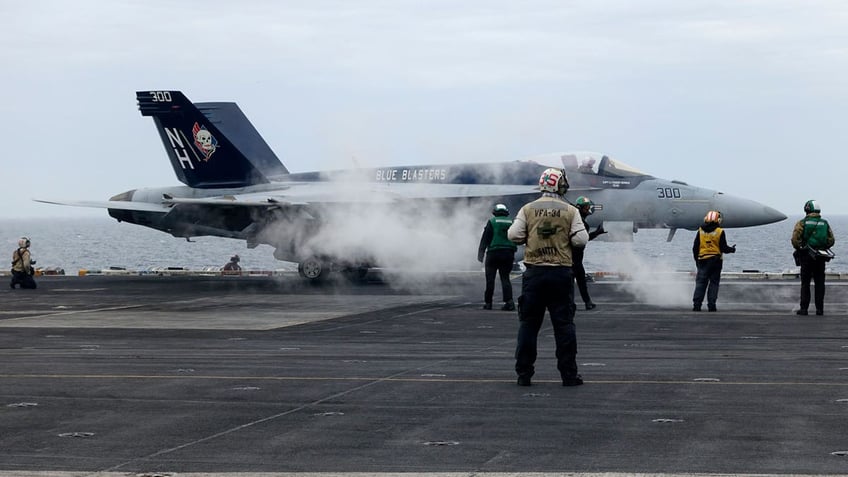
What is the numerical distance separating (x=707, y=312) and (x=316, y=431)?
12916 millimetres

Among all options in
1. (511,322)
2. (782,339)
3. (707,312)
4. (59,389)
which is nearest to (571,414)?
(59,389)

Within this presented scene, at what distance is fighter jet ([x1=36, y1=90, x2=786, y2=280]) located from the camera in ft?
92.4

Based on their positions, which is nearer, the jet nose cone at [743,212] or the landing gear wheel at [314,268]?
the jet nose cone at [743,212]

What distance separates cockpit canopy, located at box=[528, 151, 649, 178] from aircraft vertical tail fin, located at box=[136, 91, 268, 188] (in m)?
9.78

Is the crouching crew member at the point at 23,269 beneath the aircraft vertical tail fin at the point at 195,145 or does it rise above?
beneath

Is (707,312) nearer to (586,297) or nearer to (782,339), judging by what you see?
(586,297)

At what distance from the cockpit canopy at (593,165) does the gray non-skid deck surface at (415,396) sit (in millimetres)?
9824

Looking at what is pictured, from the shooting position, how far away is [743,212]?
2802cm

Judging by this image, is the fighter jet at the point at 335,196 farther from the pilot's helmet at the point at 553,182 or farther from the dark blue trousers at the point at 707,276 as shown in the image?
the pilot's helmet at the point at 553,182

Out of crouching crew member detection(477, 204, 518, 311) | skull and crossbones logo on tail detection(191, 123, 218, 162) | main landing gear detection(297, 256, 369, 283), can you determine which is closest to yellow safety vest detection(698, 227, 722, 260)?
crouching crew member detection(477, 204, 518, 311)

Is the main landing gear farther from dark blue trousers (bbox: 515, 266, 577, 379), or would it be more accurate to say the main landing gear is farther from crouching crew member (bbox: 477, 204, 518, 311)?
dark blue trousers (bbox: 515, 266, 577, 379)

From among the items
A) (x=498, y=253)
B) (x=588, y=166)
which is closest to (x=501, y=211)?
(x=498, y=253)

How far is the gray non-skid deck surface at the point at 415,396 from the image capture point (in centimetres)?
716

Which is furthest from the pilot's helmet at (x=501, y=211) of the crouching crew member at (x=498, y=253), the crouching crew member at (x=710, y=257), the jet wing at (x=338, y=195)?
the jet wing at (x=338, y=195)
